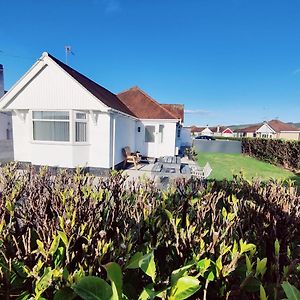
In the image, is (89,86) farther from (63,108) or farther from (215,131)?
(215,131)

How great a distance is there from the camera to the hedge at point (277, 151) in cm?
1745

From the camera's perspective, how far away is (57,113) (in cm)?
1225

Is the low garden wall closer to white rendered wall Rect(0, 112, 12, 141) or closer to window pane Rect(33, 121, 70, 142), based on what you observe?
window pane Rect(33, 121, 70, 142)

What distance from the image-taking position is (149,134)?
19.7 meters

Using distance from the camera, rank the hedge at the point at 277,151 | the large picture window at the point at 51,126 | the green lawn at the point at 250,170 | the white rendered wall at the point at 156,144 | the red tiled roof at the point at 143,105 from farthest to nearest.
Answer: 1. the red tiled roof at the point at 143,105
2. the white rendered wall at the point at 156,144
3. the hedge at the point at 277,151
4. the green lawn at the point at 250,170
5. the large picture window at the point at 51,126

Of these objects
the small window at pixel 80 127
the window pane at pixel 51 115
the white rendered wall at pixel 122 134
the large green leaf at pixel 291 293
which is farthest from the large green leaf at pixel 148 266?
the white rendered wall at pixel 122 134

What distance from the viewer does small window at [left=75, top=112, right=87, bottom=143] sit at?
12258 millimetres

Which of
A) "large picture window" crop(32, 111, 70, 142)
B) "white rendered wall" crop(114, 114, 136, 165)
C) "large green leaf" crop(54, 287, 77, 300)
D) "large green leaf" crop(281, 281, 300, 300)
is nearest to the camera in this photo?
"large green leaf" crop(281, 281, 300, 300)

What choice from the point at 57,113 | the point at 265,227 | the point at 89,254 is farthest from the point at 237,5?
the point at 89,254

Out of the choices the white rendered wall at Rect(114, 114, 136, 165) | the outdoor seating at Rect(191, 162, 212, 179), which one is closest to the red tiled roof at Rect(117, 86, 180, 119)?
the white rendered wall at Rect(114, 114, 136, 165)

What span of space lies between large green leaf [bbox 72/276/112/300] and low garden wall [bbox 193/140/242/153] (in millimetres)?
33469

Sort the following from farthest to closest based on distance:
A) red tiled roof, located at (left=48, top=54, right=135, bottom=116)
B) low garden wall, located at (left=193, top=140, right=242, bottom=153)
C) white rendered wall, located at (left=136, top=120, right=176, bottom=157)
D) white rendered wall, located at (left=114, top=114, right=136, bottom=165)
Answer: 1. low garden wall, located at (left=193, top=140, right=242, bottom=153)
2. white rendered wall, located at (left=136, top=120, right=176, bottom=157)
3. white rendered wall, located at (left=114, top=114, right=136, bottom=165)
4. red tiled roof, located at (left=48, top=54, right=135, bottom=116)

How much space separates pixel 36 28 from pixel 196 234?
20.6 meters

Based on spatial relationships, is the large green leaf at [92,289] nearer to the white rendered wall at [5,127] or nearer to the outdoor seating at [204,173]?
the outdoor seating at [204,173]
